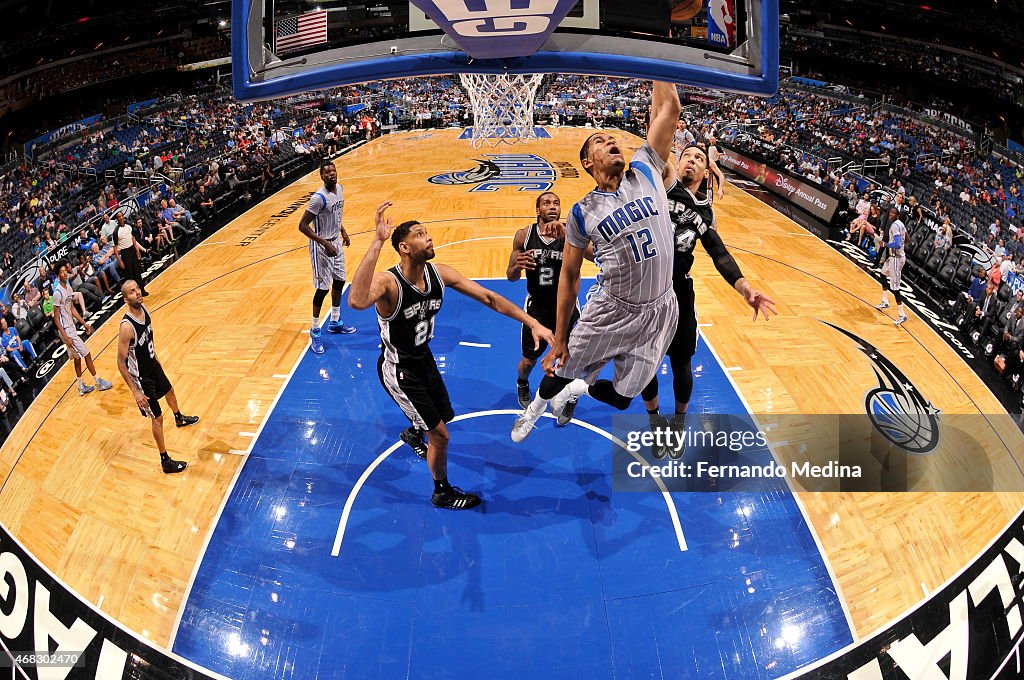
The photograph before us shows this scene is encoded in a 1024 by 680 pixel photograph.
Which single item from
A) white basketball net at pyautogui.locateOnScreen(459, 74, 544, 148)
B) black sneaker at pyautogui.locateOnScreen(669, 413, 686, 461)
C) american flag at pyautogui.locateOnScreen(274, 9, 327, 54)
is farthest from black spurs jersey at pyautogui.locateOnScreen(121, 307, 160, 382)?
black sneaker at pyautogui.locateOnScreen(669, 413, 686, 461)

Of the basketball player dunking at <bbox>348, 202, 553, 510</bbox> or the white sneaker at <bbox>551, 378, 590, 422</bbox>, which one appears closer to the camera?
the basketball player dunking at <bbox>348, 202, 553, 510</bbox>

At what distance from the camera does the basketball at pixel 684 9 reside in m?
3.77

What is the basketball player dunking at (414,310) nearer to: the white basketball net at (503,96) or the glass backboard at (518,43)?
the glass backboard at (518,43)

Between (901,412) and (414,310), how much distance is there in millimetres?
5377

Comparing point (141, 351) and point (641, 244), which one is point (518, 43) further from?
point (141, 351)

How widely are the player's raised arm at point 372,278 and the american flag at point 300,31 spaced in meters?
1.02

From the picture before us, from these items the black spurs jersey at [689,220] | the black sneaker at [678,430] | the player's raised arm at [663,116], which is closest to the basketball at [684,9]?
the player's raised arm at [663,116]

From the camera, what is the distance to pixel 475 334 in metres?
8.63

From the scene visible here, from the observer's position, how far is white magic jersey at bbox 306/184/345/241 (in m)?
7.82

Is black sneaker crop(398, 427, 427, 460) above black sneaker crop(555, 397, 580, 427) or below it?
below

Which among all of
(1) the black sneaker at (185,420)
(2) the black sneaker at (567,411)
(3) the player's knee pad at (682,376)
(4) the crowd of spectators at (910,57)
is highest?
(4) the crowd of spectators at (910,57)

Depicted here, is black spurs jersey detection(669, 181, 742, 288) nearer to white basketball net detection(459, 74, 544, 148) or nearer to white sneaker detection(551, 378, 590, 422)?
white sneaker detection(551, 378, 590, 422)
